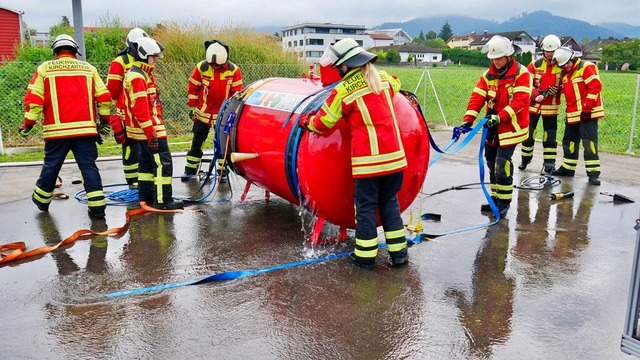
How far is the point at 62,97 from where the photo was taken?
5984 millimetres

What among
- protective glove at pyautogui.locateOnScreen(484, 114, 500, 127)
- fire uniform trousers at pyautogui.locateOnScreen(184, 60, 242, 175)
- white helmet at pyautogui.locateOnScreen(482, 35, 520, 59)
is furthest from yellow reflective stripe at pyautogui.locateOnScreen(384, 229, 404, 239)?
fire uniform trousers at pyautogui.locateOnScreen(184, 60, 242, 175)

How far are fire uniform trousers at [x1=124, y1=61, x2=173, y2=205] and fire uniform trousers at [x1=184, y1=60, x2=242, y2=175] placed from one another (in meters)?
1.33

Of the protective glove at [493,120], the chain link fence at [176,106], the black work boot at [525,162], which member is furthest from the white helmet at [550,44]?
the protective glove at [493,120]

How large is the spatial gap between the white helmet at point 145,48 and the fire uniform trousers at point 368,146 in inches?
104

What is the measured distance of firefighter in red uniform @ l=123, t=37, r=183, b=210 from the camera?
6277mm

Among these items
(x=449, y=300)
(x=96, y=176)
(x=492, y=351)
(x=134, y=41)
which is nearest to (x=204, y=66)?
(x=134, y=41)

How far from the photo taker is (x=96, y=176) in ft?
20.6

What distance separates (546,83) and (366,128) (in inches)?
207

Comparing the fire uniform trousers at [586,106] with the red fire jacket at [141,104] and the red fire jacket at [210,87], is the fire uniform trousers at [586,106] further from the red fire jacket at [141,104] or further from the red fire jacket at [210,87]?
the red fire jacket at [141,104]

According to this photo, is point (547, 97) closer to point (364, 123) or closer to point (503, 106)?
point (503, 106)

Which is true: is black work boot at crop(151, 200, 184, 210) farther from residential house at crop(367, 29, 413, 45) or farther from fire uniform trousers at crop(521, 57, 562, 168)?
residential house at crop(367, 29, 413, 45)

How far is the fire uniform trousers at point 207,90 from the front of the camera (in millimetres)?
7898

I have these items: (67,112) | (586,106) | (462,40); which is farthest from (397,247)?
(462,40)

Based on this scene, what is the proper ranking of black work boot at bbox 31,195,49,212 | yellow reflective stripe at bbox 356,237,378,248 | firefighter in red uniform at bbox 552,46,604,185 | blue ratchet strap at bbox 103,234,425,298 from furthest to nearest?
firefighter in red uniform at bbox 552,46,604,185, black work boot at bbox 31,195,49,212, yellow reflective stripe at bbox 356,237,378,248, blue ratchet strap at bbox 103,234,425,298
